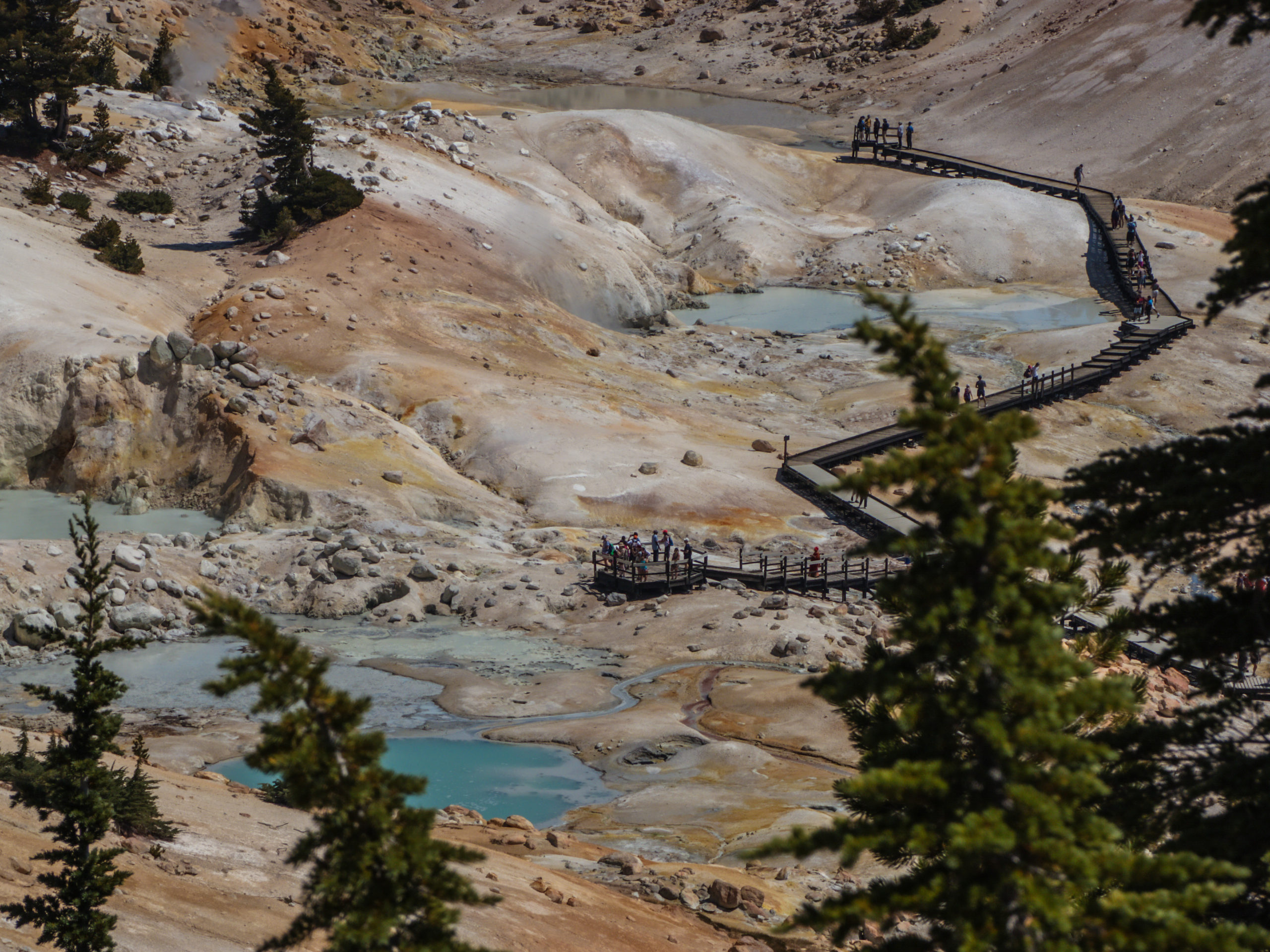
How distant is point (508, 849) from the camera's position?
68.0 feet

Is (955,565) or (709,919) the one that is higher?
(955,565)

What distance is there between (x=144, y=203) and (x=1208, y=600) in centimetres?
5573

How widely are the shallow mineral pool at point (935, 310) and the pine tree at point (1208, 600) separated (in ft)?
165

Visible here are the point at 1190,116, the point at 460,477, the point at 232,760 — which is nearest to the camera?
the point at 232,760

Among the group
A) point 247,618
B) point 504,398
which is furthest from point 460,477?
point 247,618

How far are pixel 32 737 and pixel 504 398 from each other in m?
25.8

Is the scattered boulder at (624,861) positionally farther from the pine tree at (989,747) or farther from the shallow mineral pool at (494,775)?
the pine tree at (989,747)

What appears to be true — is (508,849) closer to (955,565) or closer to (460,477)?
(955,565)

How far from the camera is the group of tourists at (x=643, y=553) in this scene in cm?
3562

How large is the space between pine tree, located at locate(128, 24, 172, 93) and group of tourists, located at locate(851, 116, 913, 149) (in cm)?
4245

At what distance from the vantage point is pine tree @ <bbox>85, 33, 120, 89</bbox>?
227 feet

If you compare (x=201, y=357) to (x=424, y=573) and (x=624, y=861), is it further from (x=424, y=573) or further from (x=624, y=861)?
(x=624, y=861)

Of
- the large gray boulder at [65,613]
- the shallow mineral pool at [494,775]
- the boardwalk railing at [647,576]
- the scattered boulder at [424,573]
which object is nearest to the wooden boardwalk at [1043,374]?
the boardwalk railing at [647,576]

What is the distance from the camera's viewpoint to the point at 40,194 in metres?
54.2
